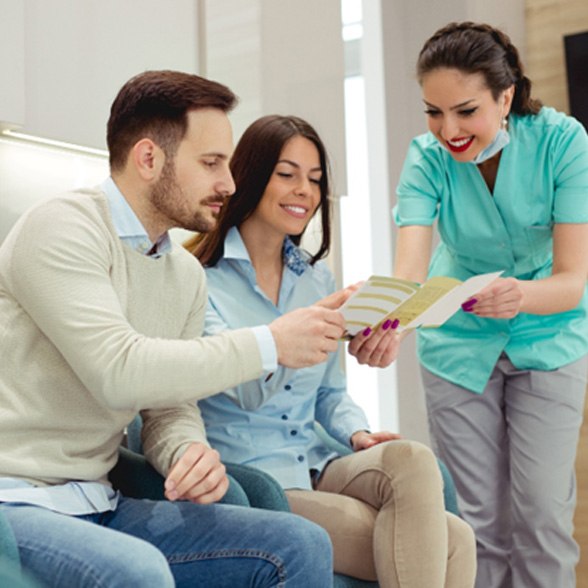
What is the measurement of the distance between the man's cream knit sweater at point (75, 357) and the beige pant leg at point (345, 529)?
1.27 ft

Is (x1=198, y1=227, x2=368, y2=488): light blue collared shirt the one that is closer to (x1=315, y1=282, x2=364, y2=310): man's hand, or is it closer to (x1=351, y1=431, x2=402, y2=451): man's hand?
(x1=351, y1=431, x2=402, y2=451): man's hand

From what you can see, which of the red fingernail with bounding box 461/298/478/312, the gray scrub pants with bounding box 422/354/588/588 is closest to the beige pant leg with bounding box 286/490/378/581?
the red fingernail with bounding box 461/298/478/312

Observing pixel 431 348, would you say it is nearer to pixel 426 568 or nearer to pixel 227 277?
pixel 227 277

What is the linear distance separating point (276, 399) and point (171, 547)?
0.58 metres

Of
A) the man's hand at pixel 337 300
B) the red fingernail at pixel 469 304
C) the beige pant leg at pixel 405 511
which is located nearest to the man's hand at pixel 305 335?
the man's hand at pixel 337 300

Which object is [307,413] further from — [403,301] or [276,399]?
[403,301]

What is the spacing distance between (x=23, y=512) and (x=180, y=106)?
2.29ft

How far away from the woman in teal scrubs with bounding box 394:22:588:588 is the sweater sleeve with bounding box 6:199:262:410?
105cm

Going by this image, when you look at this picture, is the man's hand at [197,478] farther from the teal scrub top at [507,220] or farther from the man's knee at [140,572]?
the teal scrub top at [507,220]

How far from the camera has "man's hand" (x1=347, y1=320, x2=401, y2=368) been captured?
179 cm

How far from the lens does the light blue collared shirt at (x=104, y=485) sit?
1.35 metres

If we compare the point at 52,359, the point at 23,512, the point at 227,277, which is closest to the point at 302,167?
the point at 227,277

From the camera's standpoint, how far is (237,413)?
6.27 ft

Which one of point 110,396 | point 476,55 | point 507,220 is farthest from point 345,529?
point 476,55
